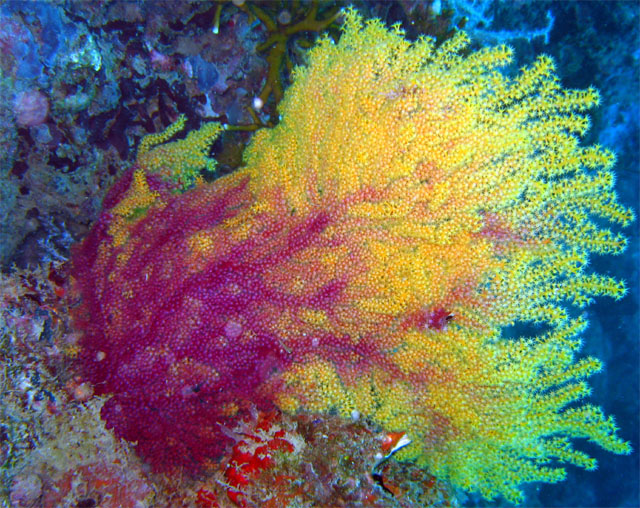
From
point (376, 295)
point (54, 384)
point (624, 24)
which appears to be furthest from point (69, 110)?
point (624, 24)

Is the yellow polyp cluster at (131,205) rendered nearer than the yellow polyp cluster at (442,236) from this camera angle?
No

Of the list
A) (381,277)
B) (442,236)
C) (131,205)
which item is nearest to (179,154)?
(131,205)

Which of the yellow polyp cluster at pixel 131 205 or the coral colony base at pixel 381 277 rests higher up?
the yellow polyp cluster at pixel 131 205

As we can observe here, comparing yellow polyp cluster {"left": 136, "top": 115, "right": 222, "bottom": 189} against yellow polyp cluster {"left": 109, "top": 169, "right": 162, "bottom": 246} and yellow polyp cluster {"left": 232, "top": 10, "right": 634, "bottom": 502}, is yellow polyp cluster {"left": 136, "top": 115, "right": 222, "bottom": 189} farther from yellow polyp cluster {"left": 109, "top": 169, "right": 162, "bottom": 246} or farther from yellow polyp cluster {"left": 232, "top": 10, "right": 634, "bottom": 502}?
yellow polyp cluster {"left": 232, "top": 10, "right": 634, "bottom": 502}

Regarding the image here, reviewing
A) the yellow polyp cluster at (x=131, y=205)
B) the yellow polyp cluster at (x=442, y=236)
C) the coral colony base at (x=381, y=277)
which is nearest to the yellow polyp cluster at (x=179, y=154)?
the yellow polyp cluster at (x=131, y=205)

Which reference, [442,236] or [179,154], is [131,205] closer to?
[179,154]

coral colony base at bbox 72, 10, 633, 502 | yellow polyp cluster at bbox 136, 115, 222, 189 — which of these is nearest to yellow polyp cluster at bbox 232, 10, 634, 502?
coral colony base at bbox 72, 10, 633, 502

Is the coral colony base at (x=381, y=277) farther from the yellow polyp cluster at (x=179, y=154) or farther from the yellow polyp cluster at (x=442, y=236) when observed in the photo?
the yellow polyp cluster at (x=179, y=154)

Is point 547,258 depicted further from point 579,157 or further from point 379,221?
point 379,221
